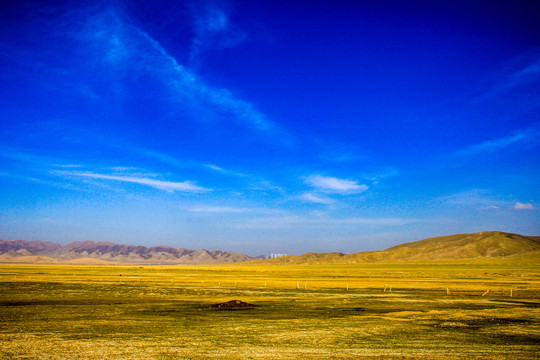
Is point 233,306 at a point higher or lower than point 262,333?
lower

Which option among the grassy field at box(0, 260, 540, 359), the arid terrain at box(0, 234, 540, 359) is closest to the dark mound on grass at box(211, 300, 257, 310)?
the arid terrain at box(0, 234, 540, 359)

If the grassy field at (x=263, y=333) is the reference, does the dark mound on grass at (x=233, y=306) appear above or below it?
below

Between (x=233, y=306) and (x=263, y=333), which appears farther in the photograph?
(x=233, y=306)

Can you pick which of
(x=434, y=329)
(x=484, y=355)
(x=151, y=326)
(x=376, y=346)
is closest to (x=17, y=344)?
(x=151, y=326)

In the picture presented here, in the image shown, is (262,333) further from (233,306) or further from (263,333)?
(233,306)

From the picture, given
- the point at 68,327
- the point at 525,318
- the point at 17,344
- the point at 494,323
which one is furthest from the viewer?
the point at 525,318

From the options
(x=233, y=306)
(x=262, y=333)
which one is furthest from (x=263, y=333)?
(x=233, y=306)

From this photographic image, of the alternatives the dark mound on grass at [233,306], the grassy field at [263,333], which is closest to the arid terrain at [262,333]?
the grassy field at [263,333]

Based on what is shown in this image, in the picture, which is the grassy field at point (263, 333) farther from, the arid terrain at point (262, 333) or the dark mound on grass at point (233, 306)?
the dark mound on grass at point (233, 306)

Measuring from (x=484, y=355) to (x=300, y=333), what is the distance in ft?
29.1

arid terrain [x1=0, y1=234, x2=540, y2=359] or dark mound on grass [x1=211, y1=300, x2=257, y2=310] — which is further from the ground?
arid terrain [x1=0, y1=234, x2=540, y2=359]

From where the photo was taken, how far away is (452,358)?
15.2 meters

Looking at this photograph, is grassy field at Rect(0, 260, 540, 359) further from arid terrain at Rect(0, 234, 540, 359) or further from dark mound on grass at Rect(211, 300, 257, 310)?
dark mound on grass at Rect(211, 300, 257, 310)

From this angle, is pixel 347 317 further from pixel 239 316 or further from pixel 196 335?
pixel 196 335
